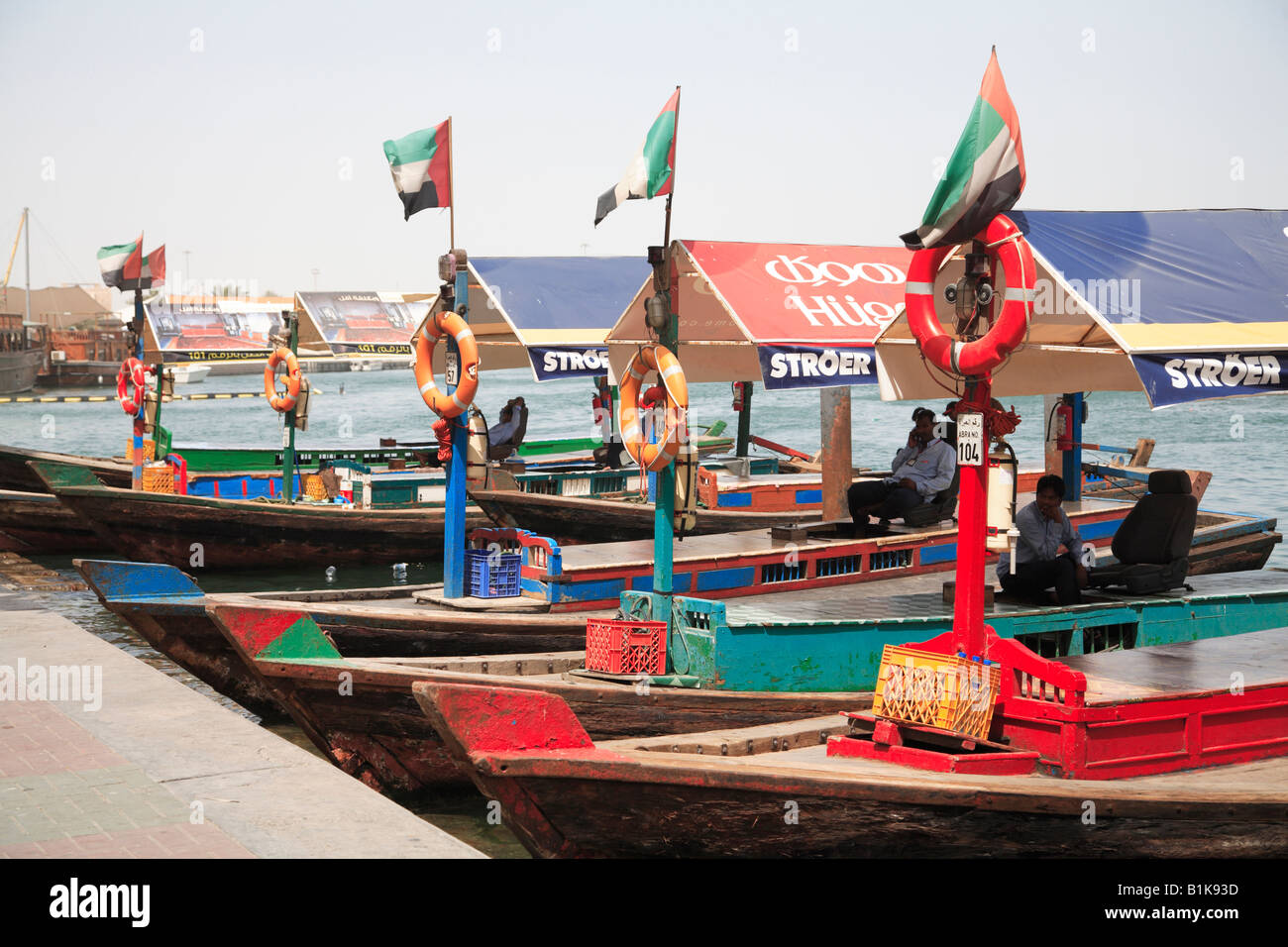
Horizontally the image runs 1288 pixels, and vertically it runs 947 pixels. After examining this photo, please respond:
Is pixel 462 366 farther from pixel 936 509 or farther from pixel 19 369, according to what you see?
pixel 19 369

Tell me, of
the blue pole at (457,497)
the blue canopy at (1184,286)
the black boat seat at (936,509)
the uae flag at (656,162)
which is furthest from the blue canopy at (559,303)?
the blue canopy at (1184,286)

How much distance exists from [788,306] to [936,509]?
274cm

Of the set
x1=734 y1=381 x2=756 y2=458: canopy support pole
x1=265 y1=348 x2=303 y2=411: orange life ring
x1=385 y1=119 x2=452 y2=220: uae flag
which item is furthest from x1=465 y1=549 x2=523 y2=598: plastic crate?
x1=734 y1=381 x2=756 y2=458: canopy support pole

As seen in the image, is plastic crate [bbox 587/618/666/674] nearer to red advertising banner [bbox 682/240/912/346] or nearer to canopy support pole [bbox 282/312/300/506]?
red advertising banner [bbox 682/240/912/346]

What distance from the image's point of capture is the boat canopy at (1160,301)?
8.55 metres

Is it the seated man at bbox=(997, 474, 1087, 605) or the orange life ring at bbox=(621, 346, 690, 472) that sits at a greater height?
the orange life ring at bbox=(621, 346, 690, 472)

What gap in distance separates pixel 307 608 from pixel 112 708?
1607 mm

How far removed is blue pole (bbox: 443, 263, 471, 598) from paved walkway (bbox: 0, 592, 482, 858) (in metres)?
2.49

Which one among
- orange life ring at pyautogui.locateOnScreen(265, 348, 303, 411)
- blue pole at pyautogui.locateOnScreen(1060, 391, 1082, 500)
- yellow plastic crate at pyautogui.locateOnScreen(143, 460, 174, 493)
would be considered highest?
orange life ring at pyautogui.locateOnScreen(265, 348, 303, 411)

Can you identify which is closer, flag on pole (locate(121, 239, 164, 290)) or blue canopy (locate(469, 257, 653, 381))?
blue canopy (locate(469, 257, 653, 381))

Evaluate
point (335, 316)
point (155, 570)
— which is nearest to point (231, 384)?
point (335, 316)

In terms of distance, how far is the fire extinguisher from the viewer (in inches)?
562
